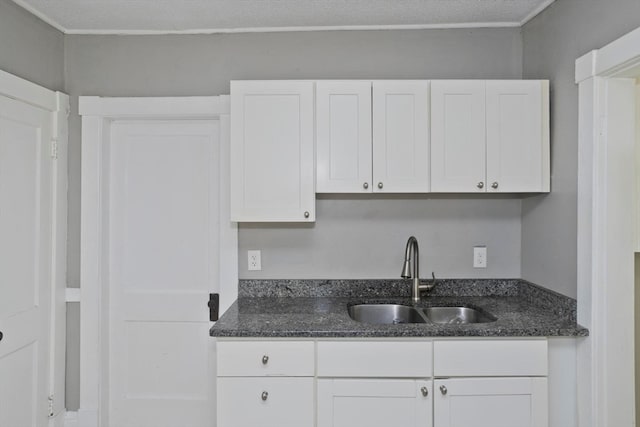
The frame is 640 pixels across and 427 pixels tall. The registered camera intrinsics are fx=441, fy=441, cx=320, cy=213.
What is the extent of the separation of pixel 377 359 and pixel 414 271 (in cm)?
68

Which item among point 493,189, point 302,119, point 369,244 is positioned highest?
point 302,119

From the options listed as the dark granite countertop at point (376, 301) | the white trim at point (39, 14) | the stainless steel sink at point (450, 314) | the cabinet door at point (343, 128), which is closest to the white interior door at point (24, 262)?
the white trim at point (39, 14)

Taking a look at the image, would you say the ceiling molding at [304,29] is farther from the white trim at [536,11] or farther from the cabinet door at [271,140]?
the cabinet door at [271,140]

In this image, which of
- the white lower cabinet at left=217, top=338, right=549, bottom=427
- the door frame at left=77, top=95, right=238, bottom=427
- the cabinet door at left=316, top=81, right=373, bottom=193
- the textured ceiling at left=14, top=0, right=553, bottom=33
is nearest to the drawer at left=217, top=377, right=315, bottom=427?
the white lower cabinet at left=217, top=338, right=549, bottom=427

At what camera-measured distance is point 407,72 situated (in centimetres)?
250

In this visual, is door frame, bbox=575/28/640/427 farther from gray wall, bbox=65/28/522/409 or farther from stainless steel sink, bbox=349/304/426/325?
stainless steel sink, bbox=349/304/426/325

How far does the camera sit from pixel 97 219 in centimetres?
252

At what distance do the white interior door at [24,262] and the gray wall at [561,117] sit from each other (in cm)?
261

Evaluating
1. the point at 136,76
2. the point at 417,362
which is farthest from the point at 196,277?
the point at 417,362

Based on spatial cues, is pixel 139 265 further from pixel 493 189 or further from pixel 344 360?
pixel 493 189

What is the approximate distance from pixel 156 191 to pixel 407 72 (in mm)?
1618

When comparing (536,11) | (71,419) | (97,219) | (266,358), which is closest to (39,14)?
(97,219)

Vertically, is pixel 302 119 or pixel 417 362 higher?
pixel 302 119

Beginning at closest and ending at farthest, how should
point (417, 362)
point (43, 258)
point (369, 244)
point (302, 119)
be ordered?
point (417, 362), point (302, 119), point (43, 258), point (369, 244)
